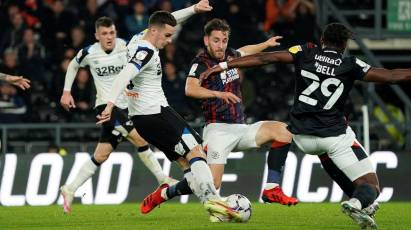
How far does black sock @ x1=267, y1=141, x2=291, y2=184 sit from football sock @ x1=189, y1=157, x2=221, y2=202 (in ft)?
1.96

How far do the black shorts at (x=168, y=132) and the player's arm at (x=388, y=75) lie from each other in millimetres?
1922

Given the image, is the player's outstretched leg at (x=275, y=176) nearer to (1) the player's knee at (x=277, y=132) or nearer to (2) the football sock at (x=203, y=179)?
(1) the player's knee at (x=277, y=132)

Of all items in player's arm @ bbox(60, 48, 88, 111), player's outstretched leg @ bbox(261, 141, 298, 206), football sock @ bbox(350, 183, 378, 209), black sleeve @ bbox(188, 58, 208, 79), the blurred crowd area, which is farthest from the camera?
the blurred crowd area

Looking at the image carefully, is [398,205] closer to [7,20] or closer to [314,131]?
[314,131]

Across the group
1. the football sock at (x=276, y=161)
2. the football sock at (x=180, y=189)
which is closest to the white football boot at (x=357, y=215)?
the football sock at (x=276, y=161)

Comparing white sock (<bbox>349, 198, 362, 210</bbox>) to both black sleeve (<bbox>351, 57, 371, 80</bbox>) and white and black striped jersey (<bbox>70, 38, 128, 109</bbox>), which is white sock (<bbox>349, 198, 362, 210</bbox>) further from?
white and black striped jersey (<bbox>70, 38, 128, 109</bbox>)

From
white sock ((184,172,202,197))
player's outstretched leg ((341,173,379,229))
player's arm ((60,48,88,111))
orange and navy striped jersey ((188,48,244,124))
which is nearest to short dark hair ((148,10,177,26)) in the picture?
orange and navy striped jersey ((188,48,244,124))

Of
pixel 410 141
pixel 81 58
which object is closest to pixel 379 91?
pixel 410 141

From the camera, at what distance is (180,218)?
13.5 m

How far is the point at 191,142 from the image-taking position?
40.1 feet

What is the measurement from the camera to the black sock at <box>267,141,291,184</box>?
1218cm

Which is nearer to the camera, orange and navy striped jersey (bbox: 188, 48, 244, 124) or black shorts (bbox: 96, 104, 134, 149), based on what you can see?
orange and navy striped jersey (bbox: 188, 48, 244, 124)

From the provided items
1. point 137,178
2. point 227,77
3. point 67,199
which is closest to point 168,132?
point 227,77

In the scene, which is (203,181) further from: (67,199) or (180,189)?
(67,199)
